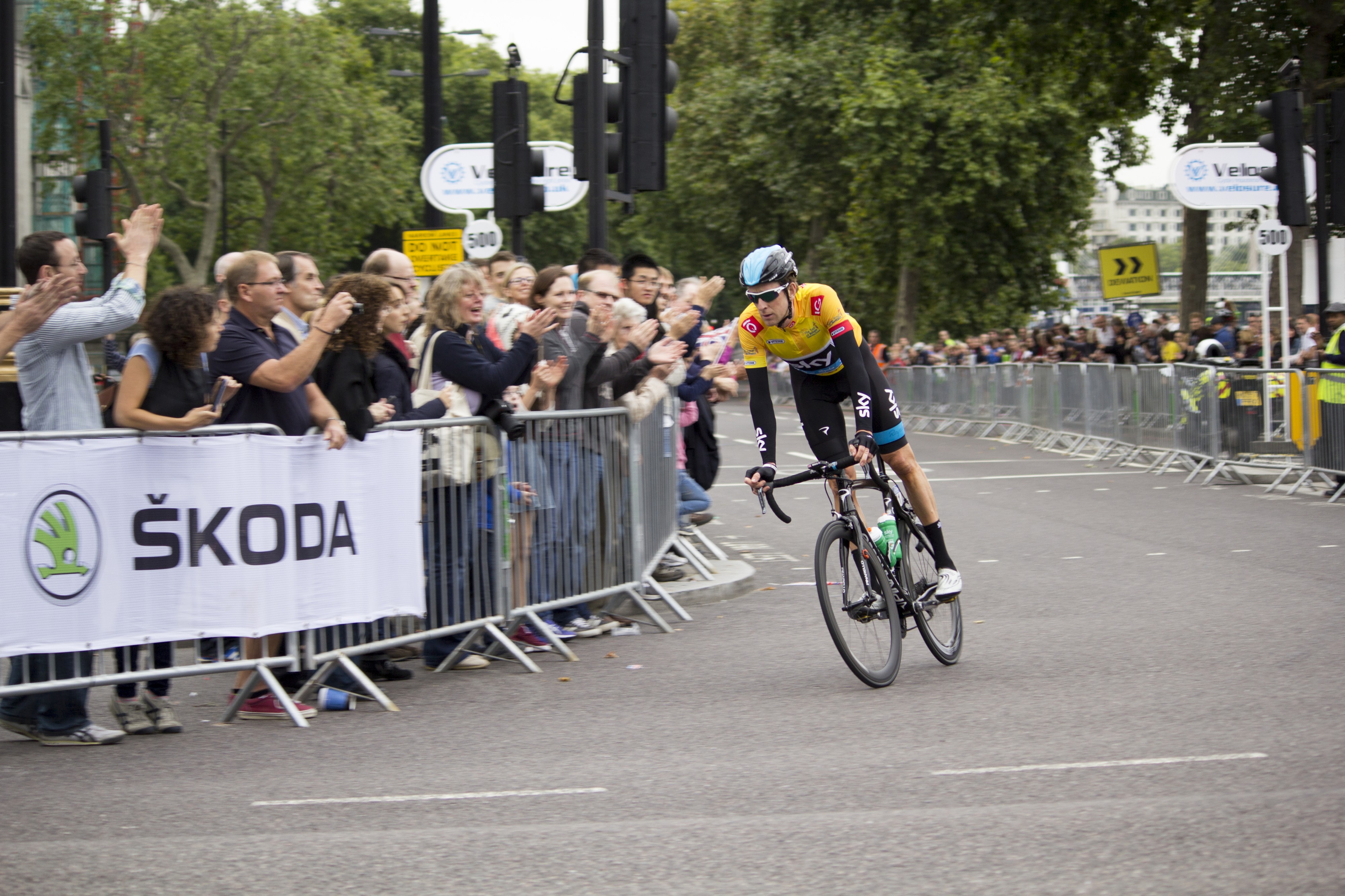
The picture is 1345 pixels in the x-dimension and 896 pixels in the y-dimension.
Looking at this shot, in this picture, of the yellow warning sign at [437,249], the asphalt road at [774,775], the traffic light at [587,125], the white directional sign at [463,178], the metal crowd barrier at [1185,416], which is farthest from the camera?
the yellow warning sign at [437,249]

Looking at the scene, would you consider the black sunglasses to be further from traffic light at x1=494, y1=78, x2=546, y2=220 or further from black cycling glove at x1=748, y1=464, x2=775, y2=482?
traffic light at x1=494, y1=78, x2=546, y2=220

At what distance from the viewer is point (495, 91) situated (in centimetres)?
1420

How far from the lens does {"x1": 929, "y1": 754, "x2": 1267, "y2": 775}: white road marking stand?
18.3 feet

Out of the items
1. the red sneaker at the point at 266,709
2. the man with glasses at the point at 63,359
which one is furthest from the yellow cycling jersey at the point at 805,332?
the man with glasses at the point at 63,359

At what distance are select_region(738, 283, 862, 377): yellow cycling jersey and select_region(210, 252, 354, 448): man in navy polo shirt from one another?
6.13 feet

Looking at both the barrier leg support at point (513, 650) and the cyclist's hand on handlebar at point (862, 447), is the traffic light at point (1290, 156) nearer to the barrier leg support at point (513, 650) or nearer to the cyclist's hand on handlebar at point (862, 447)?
the cyclist's hand on handlebar at point (862, 447)

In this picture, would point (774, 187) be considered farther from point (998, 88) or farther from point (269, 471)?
point (269, 471)

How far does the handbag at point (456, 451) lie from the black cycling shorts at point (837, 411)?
1.55m

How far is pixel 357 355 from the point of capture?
25.3 ft

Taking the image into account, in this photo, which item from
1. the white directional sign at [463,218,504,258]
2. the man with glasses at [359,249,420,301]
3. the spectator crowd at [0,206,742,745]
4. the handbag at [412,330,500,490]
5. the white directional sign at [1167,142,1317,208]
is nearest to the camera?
the spectator crowd at [0,206,742,745]

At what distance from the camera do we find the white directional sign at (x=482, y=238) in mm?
17609

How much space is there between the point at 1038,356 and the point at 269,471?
27818mm

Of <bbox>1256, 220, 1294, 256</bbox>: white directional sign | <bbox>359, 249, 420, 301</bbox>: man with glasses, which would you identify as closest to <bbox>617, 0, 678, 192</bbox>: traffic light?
<bbox>359, 249, 420, 301</bbox>: man with glasses

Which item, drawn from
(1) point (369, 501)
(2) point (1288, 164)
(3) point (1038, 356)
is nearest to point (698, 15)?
(3) point (1038, 356)
